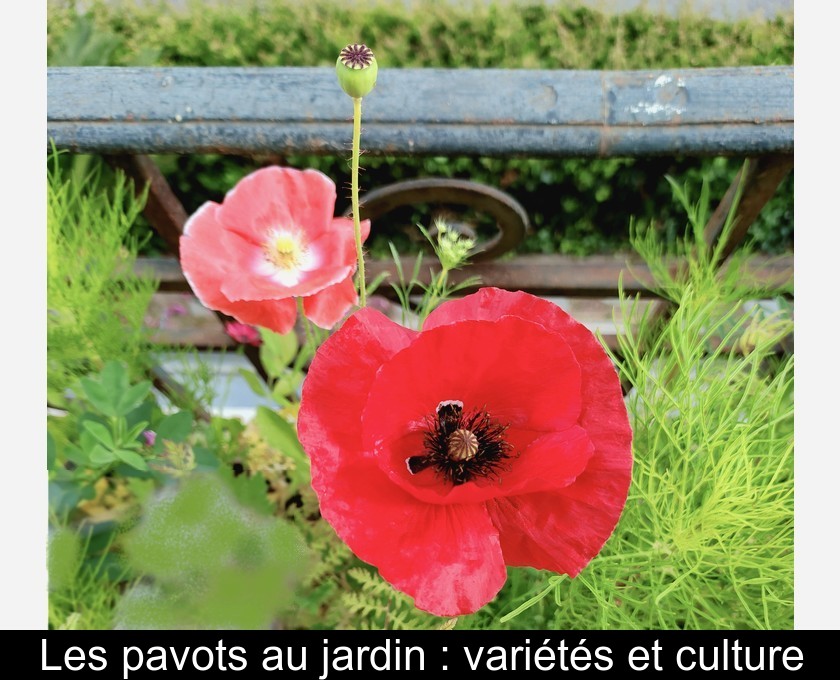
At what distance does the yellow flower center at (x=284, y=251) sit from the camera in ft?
1.60

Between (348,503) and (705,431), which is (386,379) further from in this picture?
(705,431)

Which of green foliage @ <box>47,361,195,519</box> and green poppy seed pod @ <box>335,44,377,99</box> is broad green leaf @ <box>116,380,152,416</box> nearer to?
green foliage @ <box>47,361,195,519</box>

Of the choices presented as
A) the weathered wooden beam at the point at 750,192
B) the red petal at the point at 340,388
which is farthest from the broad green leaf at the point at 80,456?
the weathered wooden beam at the point at 750,192

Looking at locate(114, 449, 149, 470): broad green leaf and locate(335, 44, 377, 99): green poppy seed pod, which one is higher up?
locate(335, 44, 377, 99): green poppy seed pod

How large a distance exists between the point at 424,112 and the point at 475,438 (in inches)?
9.9

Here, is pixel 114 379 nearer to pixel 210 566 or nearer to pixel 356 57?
pixel 210 566

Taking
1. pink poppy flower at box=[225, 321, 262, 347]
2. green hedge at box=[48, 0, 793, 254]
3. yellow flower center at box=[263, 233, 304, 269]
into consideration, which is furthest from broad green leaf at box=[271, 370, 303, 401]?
green hedge at box=[48, 0, 793, 254]

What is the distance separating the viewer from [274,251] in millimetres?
486

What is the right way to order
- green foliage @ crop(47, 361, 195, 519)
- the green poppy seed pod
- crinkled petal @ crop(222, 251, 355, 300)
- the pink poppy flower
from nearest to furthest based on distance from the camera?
the green poppy seed pod, crinkled petal @ crop(222, 251, 355, 300), green foliage @ crop(47, 361, 195, 519), the pink poppy flower

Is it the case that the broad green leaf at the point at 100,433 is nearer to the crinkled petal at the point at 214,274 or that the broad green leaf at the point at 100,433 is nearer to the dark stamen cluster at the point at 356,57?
the crinkled petal at the point at 214,274

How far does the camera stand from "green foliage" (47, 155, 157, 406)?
548mm

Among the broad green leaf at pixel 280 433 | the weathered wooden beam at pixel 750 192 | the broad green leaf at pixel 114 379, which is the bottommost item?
Result: the broad green leaf at pixel 280 433

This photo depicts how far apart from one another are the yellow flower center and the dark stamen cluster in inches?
8.4

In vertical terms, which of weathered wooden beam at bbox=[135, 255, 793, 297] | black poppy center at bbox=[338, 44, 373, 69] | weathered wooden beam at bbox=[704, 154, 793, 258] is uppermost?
weathered wooden beam at bbox=[135, 255, 793, 297]
